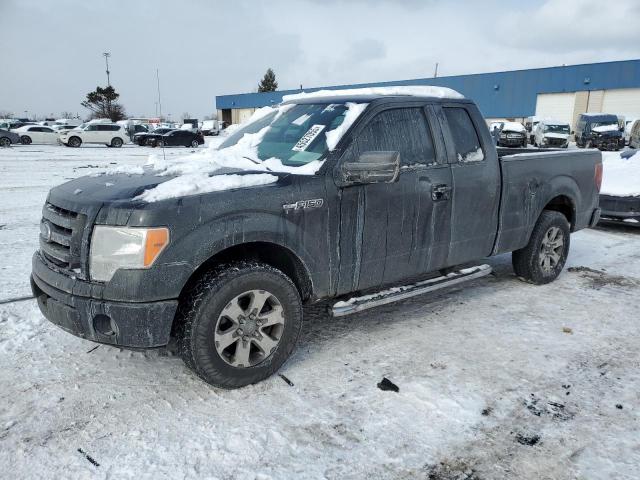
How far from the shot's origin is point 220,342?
3096mm

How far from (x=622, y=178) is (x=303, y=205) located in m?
7.31

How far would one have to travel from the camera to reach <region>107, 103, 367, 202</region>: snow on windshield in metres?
3.04

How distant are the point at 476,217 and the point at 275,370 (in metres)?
2.18

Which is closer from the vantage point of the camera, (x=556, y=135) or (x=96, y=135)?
(x=556, y=135)

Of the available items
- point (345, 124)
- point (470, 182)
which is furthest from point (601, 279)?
point (345, 124)

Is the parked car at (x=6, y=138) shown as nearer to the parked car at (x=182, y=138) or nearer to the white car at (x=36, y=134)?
the white car at (x=36, y=134)

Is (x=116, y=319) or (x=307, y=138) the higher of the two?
(x=307, y=138)

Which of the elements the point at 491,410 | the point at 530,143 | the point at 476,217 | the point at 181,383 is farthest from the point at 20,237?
the point at 530,143

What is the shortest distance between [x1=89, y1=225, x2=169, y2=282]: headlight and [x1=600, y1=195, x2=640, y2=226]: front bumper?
7628 mm

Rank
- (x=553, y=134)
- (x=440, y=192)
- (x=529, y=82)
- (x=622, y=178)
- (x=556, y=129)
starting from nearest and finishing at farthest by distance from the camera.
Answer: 1. (x=440, y=192)
2. (x=622, y=178)
3. (x=553, y=134)
4. (x=556, y=129)
5. (x=529, y=82)

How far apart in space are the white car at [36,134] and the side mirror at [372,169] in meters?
36.0

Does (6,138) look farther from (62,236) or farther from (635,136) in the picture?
(635,136)

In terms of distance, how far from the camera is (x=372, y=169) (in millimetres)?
3264

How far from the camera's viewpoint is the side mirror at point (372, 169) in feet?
10.6
